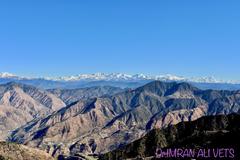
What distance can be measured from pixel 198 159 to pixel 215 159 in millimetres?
8762

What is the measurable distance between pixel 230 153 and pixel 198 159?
12990 millimetres

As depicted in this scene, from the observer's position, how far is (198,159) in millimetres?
199500

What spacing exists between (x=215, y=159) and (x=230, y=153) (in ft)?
33.1

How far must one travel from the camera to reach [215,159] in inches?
7589

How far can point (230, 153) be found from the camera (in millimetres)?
199625
